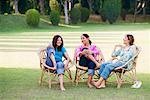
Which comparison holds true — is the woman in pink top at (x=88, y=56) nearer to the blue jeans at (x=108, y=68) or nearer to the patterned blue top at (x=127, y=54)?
the blue jeans at (x=108, y=68)

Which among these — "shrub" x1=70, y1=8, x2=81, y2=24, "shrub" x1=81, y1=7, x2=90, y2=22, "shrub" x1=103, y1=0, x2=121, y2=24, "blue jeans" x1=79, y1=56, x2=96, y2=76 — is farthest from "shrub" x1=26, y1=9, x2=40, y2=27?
"blue jeans" x1=79, y1=56, x2=96, y2=76

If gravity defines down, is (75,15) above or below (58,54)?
below

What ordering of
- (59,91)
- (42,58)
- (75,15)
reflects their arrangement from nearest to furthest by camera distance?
(59,91) → (42,58) → (75,15)

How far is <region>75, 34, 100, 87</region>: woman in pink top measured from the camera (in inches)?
365

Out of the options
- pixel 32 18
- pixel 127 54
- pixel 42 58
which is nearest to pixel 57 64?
pixel 42 58

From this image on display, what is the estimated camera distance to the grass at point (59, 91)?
8117mm

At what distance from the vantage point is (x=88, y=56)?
9.30m

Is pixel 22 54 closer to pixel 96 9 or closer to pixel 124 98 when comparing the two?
pixel 124 98

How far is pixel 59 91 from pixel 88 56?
3.39 ft

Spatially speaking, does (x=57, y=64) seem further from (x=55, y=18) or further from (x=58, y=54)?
(x=55, y=18)

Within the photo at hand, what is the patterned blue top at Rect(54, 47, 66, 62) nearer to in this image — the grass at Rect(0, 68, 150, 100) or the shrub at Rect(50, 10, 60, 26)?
the grass at Rect(0, 68, 150, 100)

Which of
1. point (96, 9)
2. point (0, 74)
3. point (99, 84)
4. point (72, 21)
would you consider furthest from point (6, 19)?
point (99, 84)

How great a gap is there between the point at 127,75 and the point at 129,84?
1012 mm

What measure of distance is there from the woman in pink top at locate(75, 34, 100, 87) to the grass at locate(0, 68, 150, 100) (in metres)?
0.38
